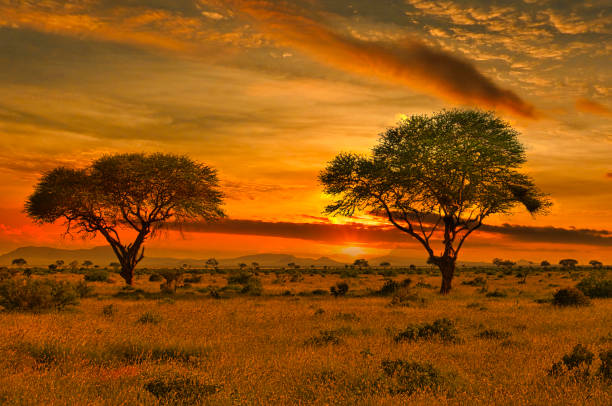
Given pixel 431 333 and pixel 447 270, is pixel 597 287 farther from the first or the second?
pixel 431 333

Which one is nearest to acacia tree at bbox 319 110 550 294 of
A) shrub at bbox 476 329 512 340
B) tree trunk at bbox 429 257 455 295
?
tree trunk at bbox 429 257 455 295

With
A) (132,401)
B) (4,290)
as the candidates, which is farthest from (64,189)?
(132,401)

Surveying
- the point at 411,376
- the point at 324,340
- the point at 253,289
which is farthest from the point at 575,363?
the point at 253,289

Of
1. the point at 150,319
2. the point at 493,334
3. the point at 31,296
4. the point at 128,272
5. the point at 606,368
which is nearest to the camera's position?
the point at 606,368

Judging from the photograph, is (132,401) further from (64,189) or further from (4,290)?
(64,189)

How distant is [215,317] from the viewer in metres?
18.8

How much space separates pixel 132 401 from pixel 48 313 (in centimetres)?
1423

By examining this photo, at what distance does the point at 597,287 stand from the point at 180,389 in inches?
1243

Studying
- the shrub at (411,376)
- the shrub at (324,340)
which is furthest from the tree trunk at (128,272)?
the shrub at (411,376)

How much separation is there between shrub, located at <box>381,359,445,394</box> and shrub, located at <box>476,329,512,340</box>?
19.1ft

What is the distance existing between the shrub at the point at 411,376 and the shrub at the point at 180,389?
3370 mm

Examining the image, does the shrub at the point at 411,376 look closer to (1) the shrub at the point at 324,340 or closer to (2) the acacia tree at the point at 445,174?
(1) the shrub at the point at 324,340

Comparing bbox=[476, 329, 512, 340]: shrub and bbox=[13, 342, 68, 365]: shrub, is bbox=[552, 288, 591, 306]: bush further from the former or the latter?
bbox=[13, 342, 68, 365]: shrub

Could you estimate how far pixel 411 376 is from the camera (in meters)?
8.91
